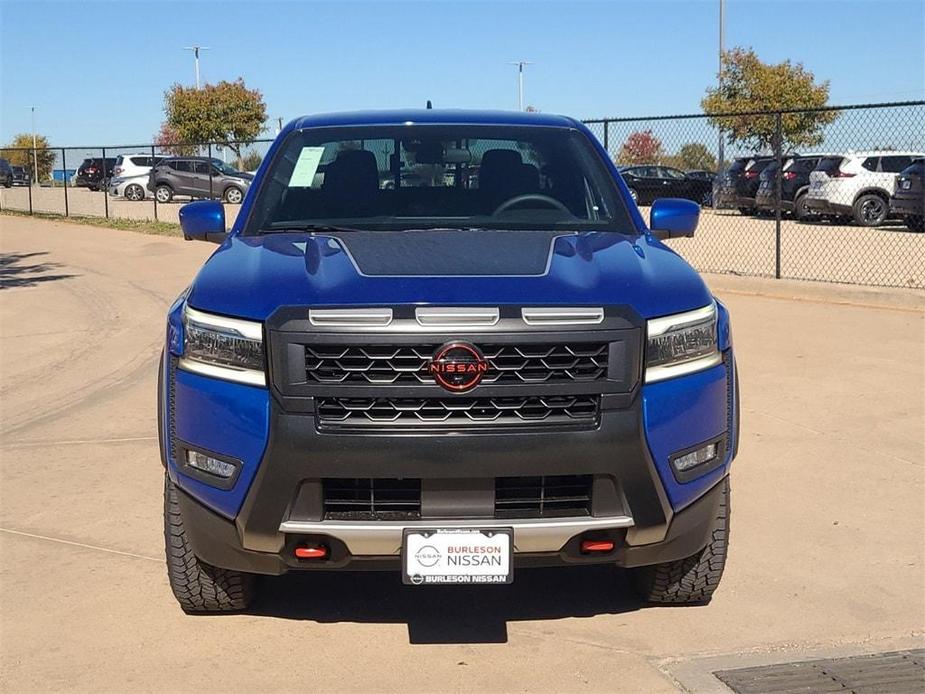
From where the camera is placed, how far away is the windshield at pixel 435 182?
16.0 feet

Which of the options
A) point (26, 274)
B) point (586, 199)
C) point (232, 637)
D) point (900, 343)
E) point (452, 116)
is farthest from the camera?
point (26, 274)

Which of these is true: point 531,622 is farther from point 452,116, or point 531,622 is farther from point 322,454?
point 452,116

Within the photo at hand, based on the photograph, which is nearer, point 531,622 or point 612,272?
point 612,272

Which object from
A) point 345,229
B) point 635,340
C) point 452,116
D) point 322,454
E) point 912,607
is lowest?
point 912,607

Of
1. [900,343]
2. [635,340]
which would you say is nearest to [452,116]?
[635,340]

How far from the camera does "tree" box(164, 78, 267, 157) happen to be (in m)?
61.9

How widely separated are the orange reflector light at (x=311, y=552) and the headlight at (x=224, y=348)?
0.53m

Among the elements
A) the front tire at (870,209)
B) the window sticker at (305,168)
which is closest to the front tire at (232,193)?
the front tire at (870,209)

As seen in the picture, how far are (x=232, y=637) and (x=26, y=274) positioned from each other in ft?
44.7

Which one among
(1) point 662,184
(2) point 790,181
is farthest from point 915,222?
(1) point 662,184

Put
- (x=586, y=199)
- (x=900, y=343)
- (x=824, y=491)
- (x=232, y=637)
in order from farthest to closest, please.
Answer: (x=900, y=343) → (x=824, y=491) → (x=586, y=199) → (x=232, y=637)

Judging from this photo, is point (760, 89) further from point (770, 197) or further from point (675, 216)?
point (675, 216)

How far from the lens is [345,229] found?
4.72m

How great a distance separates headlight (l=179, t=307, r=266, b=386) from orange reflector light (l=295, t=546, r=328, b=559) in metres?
0.53
